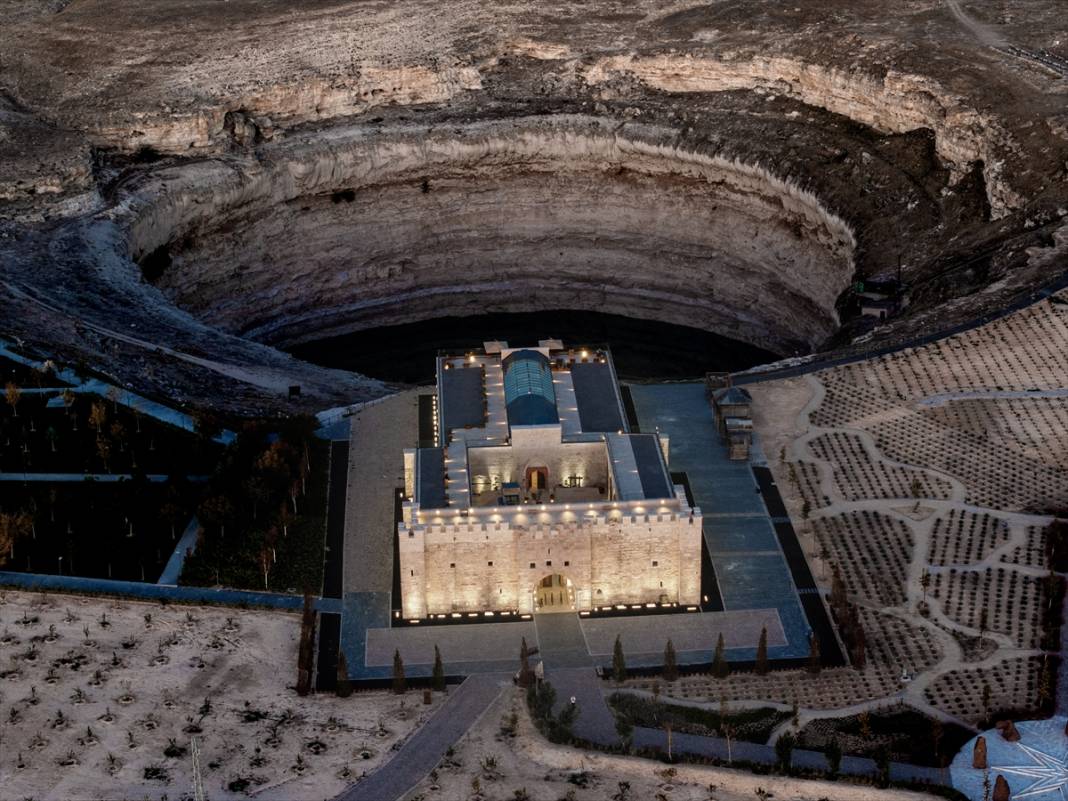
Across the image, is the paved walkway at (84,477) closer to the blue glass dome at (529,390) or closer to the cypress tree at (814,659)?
the blue glass dome at (529,390)

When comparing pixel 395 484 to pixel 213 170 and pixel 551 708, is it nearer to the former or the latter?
pixel 551 708

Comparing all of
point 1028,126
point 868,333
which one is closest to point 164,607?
point 868,333

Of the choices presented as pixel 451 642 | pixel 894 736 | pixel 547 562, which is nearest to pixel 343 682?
pixel 451 642

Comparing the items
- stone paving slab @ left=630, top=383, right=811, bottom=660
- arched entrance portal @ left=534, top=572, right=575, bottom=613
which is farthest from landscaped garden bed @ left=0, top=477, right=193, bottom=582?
stone paving slab @ left=630, top=383, right=811, bottom=660

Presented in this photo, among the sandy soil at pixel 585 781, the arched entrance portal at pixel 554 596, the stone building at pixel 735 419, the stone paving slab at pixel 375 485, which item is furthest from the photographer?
the stone building at pixel 735 419

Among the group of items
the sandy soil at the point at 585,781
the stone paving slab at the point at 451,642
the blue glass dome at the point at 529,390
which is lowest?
the sandy soil at the point at 585,781

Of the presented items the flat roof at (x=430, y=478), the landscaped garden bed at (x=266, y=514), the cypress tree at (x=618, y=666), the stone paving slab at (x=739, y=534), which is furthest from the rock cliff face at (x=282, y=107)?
the cypress tree at (x=618, y=666)

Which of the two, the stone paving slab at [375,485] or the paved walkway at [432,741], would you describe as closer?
the paved walkway at [432,741]

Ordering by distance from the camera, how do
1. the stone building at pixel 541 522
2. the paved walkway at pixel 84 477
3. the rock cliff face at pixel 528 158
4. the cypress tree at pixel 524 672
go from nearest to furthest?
the cypress tree at pixel 524 672 → the stone building at pixel 541 522 → the paved walkway at pixel 84 477 → the rock cliff face at pixel 528 158
